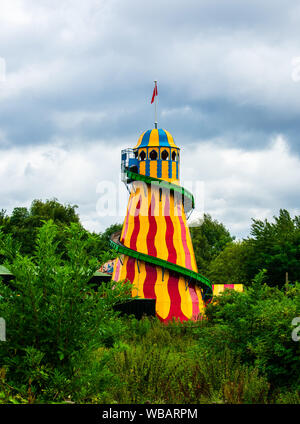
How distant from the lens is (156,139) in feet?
106

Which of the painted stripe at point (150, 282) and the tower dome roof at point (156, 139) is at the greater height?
the tower dome roof at point (156, 139)

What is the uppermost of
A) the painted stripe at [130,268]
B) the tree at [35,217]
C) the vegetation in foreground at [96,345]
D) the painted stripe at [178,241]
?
the tree at [35,217]

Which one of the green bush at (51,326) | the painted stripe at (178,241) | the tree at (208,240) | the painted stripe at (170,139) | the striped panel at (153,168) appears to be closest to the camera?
the green bush at (51,326)

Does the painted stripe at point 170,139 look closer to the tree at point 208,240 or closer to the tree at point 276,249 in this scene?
the tree at point 276,249

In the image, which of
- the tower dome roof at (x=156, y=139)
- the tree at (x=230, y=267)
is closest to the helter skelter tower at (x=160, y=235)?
the tower dome roof at (x=156, y=139)

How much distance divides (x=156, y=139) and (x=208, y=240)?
50593 millimetres

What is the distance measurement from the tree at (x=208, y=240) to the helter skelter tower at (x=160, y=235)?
37.1 meters

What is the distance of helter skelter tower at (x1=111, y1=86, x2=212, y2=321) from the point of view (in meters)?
29.7

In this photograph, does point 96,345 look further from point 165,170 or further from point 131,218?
point 165,170

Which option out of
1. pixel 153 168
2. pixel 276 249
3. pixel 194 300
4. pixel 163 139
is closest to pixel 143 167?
pixel 153 168

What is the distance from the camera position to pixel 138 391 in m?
9.34

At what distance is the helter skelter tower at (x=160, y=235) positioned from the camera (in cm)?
2966

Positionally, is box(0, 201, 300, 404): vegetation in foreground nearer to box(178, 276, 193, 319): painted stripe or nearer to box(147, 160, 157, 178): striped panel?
box(178, 276, 193, 319): painted stripe

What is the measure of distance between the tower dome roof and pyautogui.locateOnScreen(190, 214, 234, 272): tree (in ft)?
122
